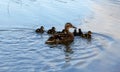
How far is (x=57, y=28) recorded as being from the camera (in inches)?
529

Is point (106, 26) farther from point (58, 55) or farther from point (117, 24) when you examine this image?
point (58, 55)

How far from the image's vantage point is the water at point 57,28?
9648mm

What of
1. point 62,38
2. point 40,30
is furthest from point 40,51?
point 40,30

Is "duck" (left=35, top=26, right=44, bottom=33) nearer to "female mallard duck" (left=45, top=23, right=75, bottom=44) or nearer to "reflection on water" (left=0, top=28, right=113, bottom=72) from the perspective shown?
"reflection on water" (left=0, top=28, right=113, bottom=72)

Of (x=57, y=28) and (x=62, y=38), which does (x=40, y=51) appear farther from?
(x=57, y=28)

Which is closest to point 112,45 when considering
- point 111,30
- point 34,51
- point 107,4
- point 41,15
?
point 111,30

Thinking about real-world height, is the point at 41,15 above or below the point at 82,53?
above

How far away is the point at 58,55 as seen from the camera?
1048 centimetres

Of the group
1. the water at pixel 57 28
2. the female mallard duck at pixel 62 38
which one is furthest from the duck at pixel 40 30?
the female mallard duck at pixel 62 38

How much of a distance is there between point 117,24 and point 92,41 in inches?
91.8

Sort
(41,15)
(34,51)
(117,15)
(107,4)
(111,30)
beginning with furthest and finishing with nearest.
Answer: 1. (107,4)
2. (117,15)
3. (41,15)
4. (111,30)
5. (34,51)

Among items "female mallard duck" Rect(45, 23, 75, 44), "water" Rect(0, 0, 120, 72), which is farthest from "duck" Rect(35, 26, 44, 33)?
"female mallard duck" Rect(45, 23, 75, 44)

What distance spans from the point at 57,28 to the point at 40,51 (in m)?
2.90

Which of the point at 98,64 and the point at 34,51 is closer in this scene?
the point at 98,64
